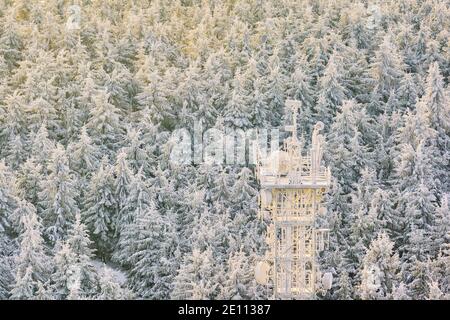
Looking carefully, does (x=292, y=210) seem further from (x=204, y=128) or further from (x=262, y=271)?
(x=204, y=128)

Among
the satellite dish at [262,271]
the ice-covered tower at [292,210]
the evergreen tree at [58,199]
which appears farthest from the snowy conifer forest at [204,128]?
the ice-covered tower at [292,210]

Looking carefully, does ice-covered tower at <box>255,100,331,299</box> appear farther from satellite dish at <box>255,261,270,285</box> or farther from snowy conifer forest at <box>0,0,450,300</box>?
snowy conifer forest at <box>0,0,450,300</box>

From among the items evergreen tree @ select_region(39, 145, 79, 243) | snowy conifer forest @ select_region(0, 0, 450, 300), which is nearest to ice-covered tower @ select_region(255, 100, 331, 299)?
snowy conifer forest @ select_region(0, 0, 450, 300)

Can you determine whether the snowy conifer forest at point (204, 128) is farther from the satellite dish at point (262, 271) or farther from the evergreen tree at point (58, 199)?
the satellite dish at point (262, 271)

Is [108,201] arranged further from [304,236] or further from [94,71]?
[304,236]

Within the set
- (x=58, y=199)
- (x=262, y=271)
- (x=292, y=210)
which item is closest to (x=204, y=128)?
(x=58, y=199)
